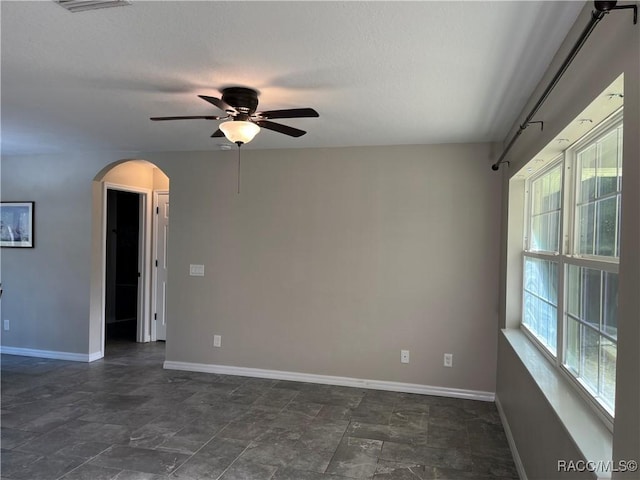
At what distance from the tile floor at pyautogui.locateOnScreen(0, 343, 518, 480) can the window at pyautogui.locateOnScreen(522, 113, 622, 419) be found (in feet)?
3.41

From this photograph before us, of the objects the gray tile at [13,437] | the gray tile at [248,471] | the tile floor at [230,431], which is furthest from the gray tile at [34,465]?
the gray tile at [248,471]

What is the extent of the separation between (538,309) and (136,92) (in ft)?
10.1

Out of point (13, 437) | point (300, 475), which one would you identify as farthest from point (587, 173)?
point (13, 437)

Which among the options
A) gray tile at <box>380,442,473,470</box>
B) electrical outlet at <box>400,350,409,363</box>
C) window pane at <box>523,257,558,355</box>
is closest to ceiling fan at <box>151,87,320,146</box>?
window pane at <box>523,257,558,355</box>

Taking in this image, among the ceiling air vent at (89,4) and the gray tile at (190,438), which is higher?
the ceiling air vent at (89,4)

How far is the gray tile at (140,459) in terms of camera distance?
2689mm

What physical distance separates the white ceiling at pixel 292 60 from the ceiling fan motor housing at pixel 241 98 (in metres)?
0.07

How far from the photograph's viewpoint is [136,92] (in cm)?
275

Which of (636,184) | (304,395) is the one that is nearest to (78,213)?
(304,395)

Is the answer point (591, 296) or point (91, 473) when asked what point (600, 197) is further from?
point (91, 473)

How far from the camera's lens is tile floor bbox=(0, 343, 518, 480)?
270 cm

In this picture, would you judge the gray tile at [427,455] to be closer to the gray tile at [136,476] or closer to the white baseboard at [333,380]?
the white baseboard at [333,380]

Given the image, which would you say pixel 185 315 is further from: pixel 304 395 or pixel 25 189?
pixel 25 189

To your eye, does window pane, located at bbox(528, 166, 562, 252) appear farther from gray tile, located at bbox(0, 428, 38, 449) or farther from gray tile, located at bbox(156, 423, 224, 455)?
gray tile, located at bbox(0, 428, 38, 449)
